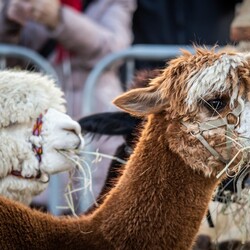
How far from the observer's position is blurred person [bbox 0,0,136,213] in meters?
6.49

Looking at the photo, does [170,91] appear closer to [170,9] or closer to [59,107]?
[59,107]

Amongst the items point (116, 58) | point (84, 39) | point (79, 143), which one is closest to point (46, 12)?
point (84, 39)

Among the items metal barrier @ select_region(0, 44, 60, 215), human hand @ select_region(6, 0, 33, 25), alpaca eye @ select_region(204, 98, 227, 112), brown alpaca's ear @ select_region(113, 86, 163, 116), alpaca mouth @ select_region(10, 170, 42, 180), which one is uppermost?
alpaca eye @ select_region(204, 98, 227, 112)

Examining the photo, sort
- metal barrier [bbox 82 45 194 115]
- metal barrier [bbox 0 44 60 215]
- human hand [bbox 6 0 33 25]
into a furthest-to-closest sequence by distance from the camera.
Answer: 1. human hand [bbox 6 0 33 25]
2. metal barrier [bbox 0 44 60 215]
3. metal barrier [bbox 82 45 194 115]

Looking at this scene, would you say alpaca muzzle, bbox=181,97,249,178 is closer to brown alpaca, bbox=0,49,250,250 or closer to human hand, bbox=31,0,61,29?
brown alpaca, bbox=0,49,250,250

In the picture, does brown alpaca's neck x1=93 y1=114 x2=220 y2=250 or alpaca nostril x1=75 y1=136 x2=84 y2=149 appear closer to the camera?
brown alpaca's neck x1=93 y1=114 x2=220 y2=250

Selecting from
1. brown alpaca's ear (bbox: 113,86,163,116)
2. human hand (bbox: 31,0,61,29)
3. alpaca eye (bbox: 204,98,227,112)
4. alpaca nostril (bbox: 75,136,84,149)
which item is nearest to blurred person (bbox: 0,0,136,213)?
human hand (bbox: 31,0,61,29)

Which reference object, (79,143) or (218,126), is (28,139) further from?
(218,126)

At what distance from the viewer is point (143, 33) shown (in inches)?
289

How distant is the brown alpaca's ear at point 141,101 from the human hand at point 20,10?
82.6 inches

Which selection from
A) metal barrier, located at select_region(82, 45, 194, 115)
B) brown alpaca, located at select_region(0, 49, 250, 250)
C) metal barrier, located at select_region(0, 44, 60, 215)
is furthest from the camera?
metal barrier, located at select_region(0, 44, 60, 215)

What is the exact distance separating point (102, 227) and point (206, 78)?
2.24 feet

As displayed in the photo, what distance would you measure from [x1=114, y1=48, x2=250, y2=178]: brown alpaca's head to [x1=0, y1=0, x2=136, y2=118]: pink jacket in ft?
6.27

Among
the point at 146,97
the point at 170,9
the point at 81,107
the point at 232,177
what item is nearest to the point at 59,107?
the point at 146,97
